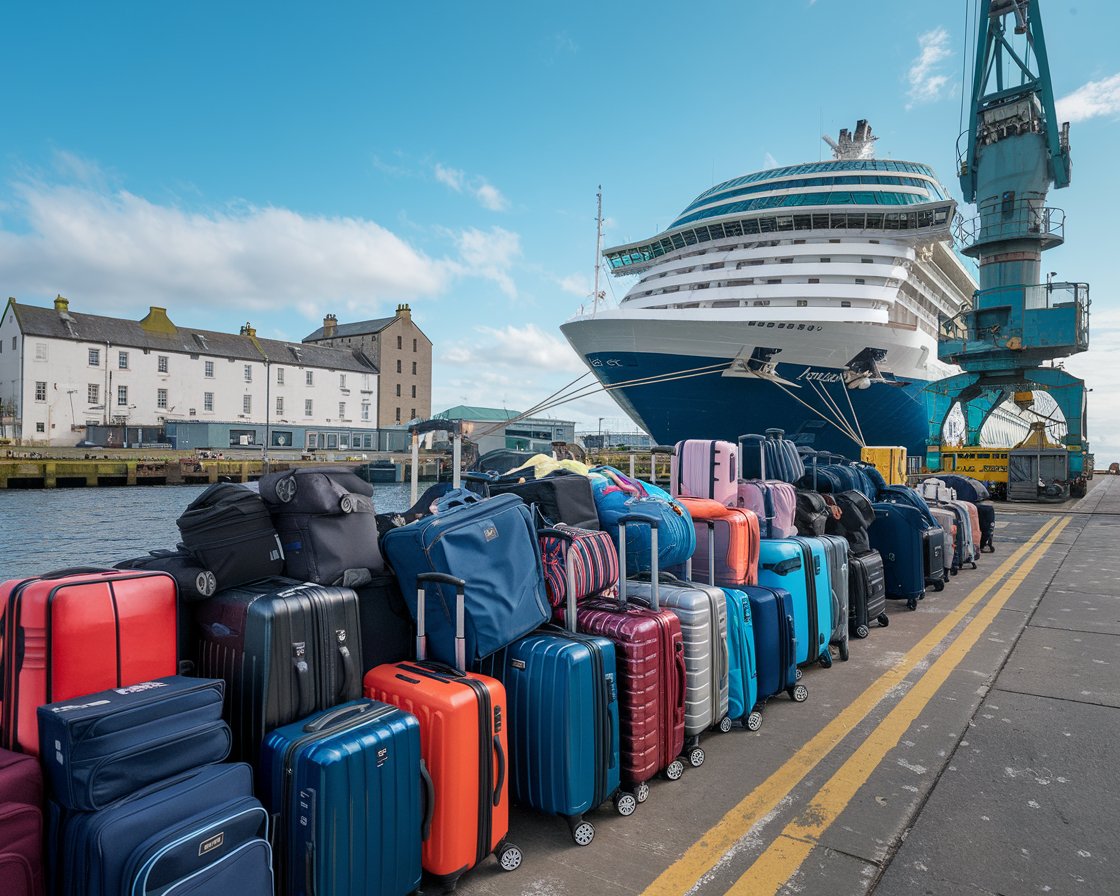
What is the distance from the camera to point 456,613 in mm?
2584

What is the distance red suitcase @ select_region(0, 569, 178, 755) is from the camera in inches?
76.2

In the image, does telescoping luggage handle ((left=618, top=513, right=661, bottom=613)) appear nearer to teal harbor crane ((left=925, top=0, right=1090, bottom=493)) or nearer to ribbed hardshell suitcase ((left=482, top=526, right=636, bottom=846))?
ribbed hardshell suitcase ((left=482, top=526, right=636, bottom=846))

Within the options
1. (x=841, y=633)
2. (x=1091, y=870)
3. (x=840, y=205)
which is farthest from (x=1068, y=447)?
(x=1091, y=870)

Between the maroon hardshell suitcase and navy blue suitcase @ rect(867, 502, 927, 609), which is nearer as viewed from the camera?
the maroon hardshell suitcase

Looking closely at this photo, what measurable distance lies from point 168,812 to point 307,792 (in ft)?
1.24

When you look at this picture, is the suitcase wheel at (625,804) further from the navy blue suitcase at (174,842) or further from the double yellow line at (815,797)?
the navy blue suitcase at (174,842)

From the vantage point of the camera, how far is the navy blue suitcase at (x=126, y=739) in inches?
68.6

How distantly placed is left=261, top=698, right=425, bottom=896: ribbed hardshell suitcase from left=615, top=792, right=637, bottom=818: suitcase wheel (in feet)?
3.06

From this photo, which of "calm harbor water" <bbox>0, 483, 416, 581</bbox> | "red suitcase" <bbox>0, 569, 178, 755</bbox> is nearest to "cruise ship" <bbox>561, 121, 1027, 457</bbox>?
"calm harbor water" <bbox>0, 483, 416, 581</bbox>

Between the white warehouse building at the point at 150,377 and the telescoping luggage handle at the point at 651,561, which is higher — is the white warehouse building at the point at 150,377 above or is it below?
above

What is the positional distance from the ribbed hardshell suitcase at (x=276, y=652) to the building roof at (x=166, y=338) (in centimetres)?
4839

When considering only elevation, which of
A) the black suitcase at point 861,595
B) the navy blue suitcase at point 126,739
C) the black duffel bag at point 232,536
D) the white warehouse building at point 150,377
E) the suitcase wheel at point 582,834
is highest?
the white warehouse building at point 150,377

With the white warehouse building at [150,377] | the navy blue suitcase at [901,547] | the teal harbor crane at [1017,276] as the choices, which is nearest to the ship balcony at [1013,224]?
the teal harbor crane at [1017,276]

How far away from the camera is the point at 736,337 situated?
21766mm
